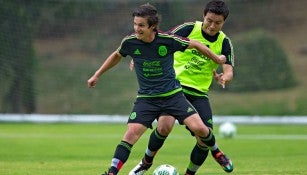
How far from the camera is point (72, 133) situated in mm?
18484

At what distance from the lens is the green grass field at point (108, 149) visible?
35.0ft

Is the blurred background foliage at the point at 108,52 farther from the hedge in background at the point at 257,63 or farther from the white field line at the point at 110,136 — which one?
the white field line at the point at 110,136

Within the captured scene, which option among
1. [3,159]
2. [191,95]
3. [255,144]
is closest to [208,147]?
[191,95]

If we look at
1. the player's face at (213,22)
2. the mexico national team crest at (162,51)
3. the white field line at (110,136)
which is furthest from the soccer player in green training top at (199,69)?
the white field line at (110,136)

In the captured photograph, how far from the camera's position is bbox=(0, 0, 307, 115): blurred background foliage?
19.8 m

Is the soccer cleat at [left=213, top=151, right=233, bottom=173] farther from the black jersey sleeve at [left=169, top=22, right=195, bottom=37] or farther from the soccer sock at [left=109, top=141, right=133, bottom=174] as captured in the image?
the black jersey sleeve at [left=169, top=22, right=195, bottom=37]

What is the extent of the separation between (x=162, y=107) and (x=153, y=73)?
38 cm

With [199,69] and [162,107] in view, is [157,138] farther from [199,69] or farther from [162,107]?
[199,69]

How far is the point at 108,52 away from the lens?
21375mm

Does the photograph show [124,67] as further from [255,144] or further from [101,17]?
[255,144]

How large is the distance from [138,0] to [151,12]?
38.4 ft

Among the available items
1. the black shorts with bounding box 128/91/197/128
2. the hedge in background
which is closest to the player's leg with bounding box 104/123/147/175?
the black shorts with bounding box 128/91/197/128

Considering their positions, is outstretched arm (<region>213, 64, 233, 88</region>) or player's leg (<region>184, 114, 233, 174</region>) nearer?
player's leg (<region>184, 114, 233, 174</region>)

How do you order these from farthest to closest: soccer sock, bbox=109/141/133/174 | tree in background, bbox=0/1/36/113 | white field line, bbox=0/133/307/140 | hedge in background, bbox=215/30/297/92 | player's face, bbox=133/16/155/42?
hedge in background, bbox=215/30/297/92 → tree in background, bbox=0/1/36/113 → white field line, bbox=0/133/307/140 → player's face, bbox=133/16/155/42 → soccer sock, bbox=109/141/133/174
